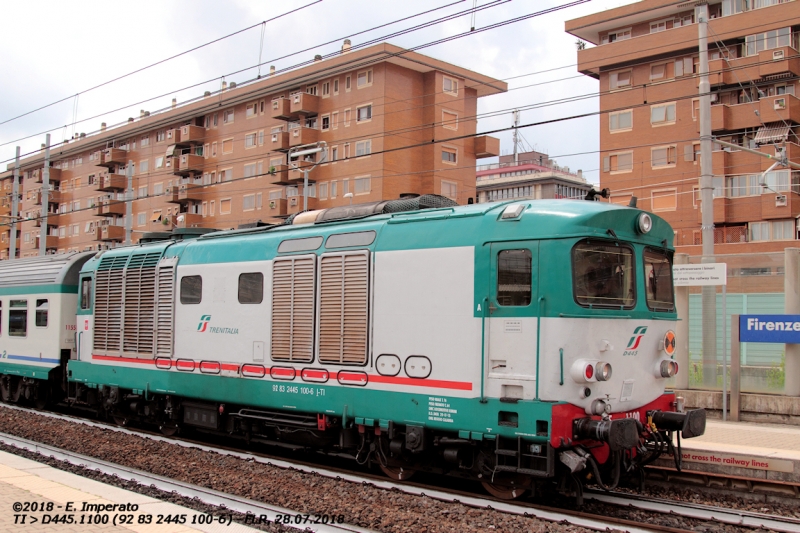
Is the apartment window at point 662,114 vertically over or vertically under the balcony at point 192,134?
under

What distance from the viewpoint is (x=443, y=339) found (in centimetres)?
934

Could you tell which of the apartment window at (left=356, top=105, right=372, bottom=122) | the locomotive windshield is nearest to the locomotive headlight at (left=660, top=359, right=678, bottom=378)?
the locomotive windshield

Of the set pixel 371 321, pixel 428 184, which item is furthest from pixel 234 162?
pixel 371 321

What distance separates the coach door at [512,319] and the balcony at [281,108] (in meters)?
41.5

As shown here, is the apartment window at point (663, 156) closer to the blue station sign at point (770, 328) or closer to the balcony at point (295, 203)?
the balcony at point (295, 203)

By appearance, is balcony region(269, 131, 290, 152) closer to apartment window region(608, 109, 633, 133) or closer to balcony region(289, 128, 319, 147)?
balcony region(289, 128, 319, 147)

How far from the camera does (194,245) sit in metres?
13.5

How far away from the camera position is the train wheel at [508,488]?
899 centimetres

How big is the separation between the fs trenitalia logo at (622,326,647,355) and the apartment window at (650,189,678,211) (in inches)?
1277

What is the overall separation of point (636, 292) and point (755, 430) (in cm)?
573

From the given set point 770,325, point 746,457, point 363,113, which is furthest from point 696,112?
point 746,457

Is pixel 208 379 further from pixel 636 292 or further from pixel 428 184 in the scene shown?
pixel 428 184

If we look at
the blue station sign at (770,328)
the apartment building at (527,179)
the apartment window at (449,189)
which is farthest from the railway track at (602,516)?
the apartment building at (527,179)

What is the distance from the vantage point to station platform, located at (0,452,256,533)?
690 cm
